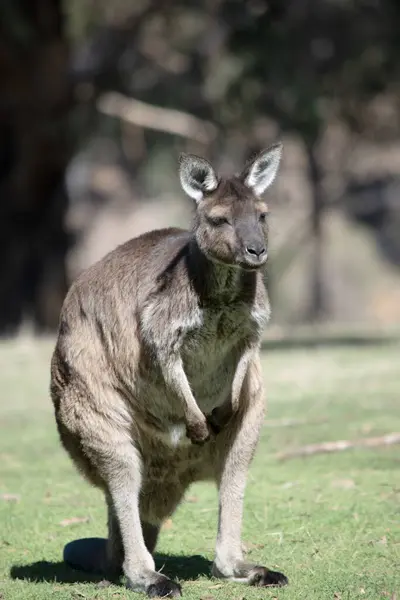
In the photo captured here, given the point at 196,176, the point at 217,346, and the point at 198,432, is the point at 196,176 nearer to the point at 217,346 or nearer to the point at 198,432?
the point at 217,346

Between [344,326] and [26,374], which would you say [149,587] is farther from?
[344,326]

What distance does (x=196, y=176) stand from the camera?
5293mm

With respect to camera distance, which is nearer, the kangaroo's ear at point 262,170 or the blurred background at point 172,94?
the kangaroo's ear at point 262,170

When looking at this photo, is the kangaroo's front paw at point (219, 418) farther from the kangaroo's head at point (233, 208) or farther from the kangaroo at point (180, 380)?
the kangaroo's head at point (233, 208)

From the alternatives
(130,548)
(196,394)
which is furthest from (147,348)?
(130,548)

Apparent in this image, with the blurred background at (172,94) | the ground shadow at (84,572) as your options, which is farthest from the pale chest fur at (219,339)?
the blurred background at (172,94)

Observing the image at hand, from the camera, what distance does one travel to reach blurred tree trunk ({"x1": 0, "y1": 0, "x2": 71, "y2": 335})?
56.8ft

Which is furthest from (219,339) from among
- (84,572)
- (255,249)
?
(84,572)

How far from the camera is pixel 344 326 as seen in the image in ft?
59.5

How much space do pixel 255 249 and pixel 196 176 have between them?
54 cm

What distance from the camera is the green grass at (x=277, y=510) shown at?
16.9 feet

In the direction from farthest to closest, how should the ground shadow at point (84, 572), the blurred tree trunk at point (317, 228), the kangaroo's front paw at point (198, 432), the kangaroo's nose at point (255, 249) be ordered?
the blurred tree trunk at point (317, 228) → the ground shadow at point (84, 572) → the kangaroo's front paw at point (198, 432) → the kangaroo's nose at point (255, 249)

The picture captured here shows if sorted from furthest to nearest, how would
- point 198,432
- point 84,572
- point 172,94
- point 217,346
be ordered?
point 172,94 < point 84,572 < point 217,346 < point 198,432

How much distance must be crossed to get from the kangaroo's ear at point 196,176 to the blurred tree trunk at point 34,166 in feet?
39.0
